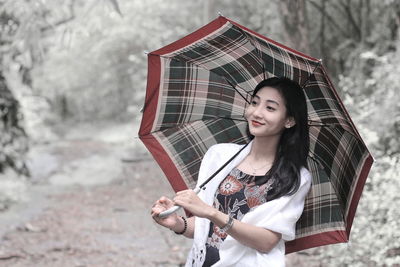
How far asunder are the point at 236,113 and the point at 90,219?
17.7ft

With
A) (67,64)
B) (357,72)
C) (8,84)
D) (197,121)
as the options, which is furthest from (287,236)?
(67,64)

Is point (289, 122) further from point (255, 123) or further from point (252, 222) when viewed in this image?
point (252, 222)

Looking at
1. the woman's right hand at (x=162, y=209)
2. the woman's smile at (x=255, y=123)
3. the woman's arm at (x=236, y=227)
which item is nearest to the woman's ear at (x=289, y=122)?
the woman's smile at (x=255, y=123)

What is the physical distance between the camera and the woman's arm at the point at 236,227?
6.70ft

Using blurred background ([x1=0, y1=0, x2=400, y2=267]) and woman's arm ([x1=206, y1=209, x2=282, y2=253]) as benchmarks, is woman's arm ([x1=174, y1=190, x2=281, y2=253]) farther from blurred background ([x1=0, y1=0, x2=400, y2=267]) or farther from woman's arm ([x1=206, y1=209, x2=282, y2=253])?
blurred background ([x1=0, y1=0, x2=400, y2=267])

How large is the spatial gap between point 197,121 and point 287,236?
2.82 feet

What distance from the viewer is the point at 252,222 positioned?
2188 millimetres

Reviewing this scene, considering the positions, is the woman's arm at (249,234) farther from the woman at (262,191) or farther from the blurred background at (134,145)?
the blurred background at (134,145)

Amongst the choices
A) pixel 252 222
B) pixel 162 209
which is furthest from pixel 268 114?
pixel 162 209

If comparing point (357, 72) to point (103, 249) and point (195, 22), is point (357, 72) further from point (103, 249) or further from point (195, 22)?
point (195, 22)

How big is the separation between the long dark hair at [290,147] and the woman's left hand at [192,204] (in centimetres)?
32

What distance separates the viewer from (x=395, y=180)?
15.1 feet

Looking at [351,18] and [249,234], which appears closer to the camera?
[249,234]

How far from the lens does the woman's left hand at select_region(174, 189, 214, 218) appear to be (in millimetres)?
2033
